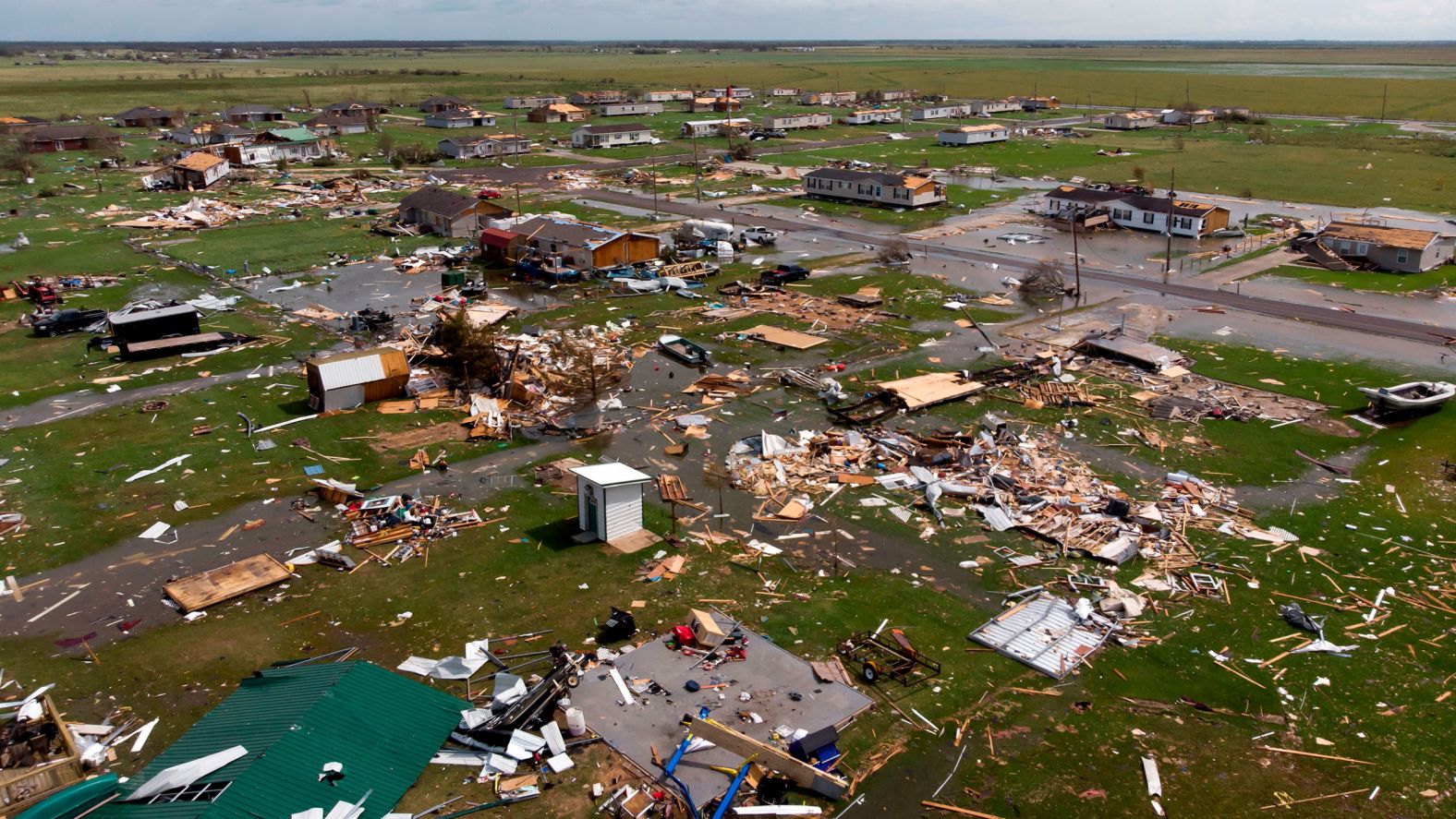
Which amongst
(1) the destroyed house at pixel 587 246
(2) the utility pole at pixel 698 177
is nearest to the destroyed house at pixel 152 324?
(1) the destroyed house at pixel 587 246

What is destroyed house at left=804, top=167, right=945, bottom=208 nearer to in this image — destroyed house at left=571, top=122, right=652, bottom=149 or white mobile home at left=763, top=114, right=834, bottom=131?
destroyed house at left=571, top=122, right=652, bottom=149

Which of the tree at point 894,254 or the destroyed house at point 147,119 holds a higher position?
the destroyed house at point 147,119

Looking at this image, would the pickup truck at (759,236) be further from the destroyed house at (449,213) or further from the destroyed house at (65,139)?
the destroyed house at (65,139)

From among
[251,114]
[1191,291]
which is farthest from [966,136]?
[251,114]

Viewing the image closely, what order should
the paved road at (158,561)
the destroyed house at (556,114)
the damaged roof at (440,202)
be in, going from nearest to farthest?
1. the paved road at (158,561)
2. the damaged roof at (440,202)
3. the destroyed house at (556,114)

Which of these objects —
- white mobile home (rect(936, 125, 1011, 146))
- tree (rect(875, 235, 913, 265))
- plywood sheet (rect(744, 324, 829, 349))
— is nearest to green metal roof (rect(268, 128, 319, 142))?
tree (rect(875, 235, 913, 265))

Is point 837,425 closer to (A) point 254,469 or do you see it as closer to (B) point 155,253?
(A) point 254,469
